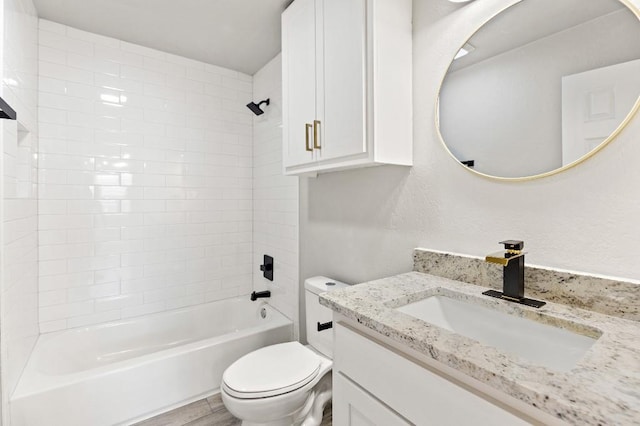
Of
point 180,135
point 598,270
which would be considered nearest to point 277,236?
point 180,135

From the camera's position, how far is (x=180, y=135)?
8.18 ft

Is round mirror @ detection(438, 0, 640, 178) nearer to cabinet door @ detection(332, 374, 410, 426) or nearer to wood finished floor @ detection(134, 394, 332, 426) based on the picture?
cabinet door @ detection(332, 374, 410, 426)

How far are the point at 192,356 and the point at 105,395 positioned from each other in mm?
449

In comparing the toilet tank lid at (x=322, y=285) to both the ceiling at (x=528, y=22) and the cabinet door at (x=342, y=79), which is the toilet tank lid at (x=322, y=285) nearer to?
the cabinet door at (x=342, y=79)

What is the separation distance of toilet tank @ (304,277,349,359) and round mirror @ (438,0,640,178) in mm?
966

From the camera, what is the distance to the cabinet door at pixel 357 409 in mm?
763

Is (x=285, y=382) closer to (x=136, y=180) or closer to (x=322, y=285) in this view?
(x=322, y=285)

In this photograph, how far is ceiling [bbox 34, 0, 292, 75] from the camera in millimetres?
1809

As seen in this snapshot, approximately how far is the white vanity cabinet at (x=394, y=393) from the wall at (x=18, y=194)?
5.02 feet

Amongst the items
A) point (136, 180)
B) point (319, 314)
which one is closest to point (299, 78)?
point (319, 314)

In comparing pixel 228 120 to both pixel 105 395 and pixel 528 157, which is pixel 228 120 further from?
pixel 528 157

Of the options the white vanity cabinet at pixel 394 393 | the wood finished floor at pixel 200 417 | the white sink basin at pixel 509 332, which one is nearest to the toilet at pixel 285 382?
the wood finished floor at pixel 200 417

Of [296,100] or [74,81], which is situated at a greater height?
[74,81]

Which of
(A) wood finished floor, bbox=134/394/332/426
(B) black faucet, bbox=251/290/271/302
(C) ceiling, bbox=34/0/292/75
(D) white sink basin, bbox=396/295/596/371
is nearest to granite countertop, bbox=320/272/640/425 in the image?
(D) white sink basin, bbox=396/295/596/371
